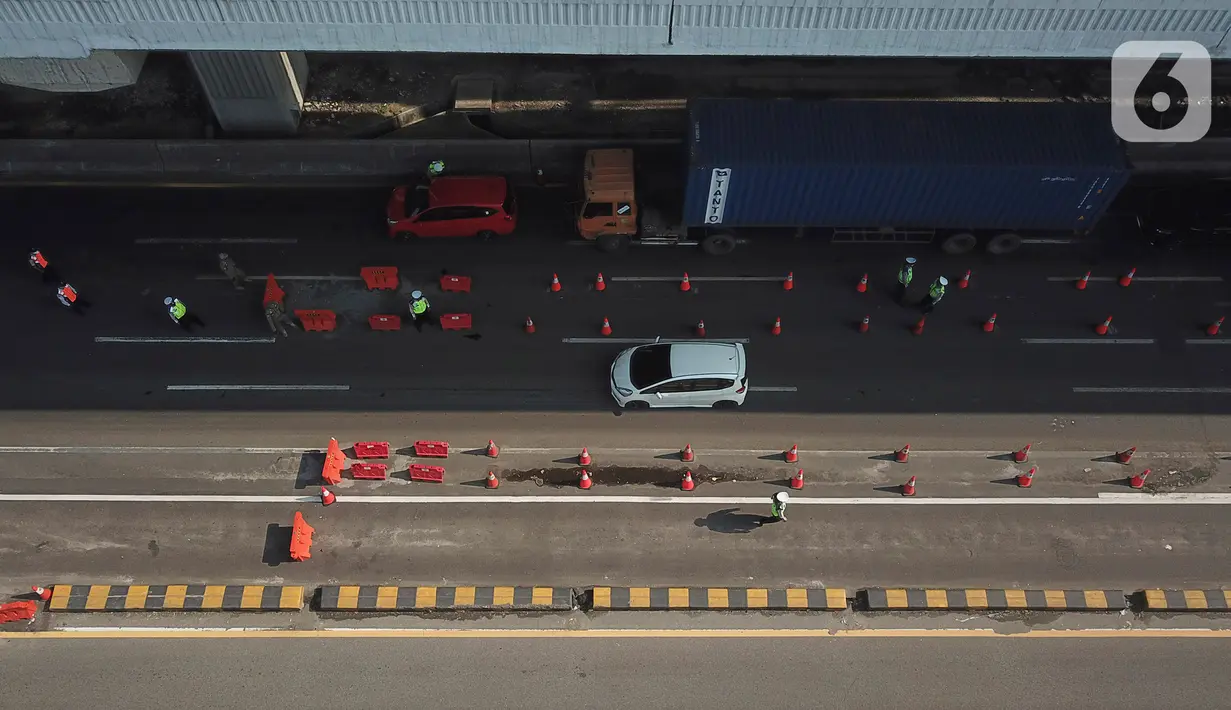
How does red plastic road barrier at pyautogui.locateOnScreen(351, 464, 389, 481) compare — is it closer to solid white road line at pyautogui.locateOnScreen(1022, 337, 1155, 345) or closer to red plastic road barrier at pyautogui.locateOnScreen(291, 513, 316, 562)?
red plastic road barrier at pyautogui.locateOnScreen(291, 513, 316, 562)

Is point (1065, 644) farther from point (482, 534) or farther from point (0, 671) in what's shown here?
point (0, 671)

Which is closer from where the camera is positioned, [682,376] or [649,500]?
[649,500]

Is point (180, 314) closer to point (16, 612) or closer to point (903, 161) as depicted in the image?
point (16, 612)

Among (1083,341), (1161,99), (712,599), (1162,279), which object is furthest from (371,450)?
(1161,99)

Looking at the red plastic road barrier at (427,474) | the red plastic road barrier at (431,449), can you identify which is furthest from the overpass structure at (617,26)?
the red plastic road barrier at (427,474)

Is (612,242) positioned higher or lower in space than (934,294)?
higher

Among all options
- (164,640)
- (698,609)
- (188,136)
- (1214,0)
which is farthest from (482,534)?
(1214,0)
